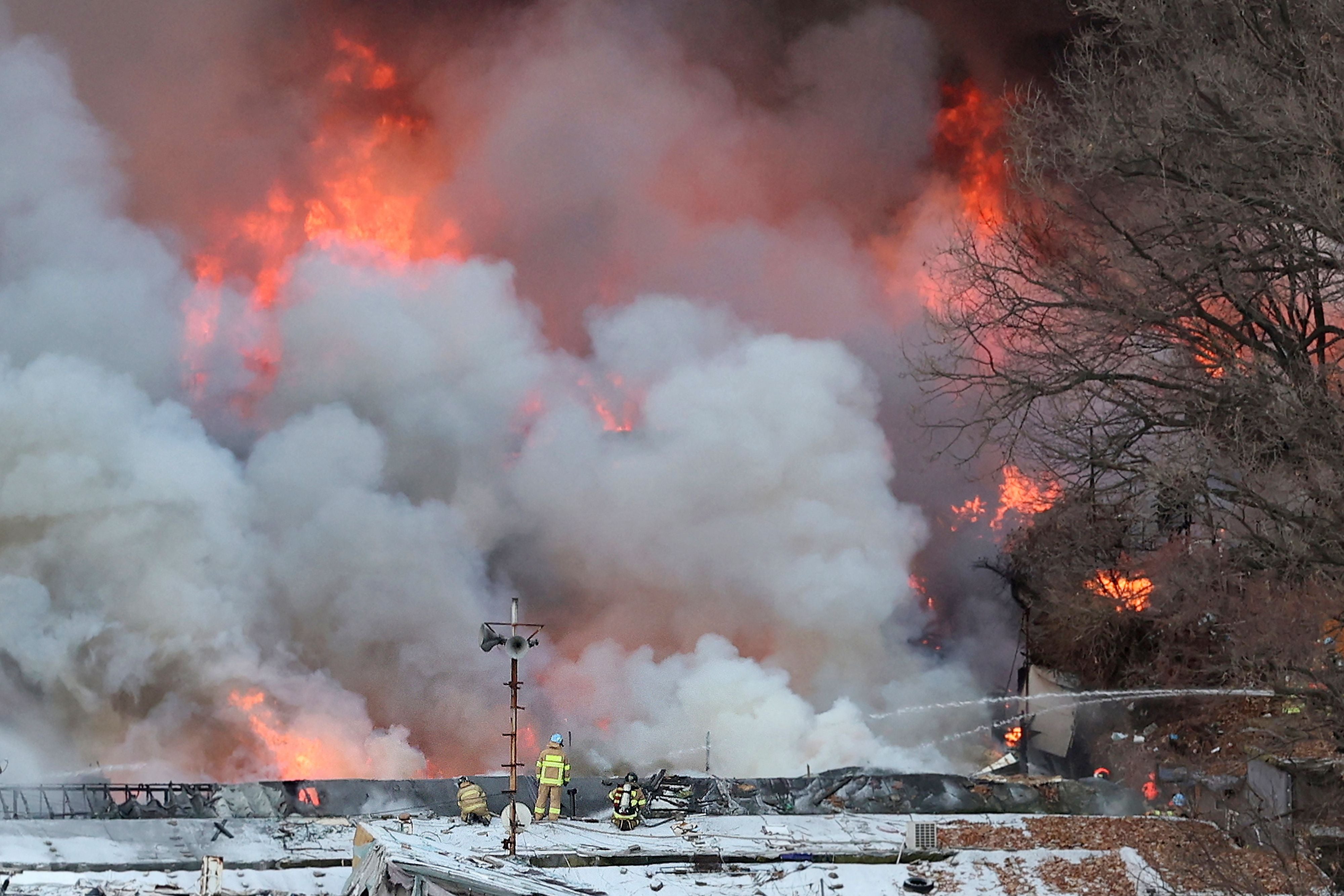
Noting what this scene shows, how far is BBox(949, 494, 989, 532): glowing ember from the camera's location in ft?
108

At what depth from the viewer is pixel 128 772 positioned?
25766mm

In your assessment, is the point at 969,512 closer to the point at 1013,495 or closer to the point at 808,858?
the point at 1013,495

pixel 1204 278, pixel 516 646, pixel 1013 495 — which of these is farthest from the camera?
pixel 1013 495

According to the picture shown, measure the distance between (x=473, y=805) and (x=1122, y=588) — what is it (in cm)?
1530

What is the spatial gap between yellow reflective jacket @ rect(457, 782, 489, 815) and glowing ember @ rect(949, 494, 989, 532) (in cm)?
1728

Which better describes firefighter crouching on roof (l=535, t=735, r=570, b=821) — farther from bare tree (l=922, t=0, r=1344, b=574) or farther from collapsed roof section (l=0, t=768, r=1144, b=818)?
bare tree (l=922, t=0, r=1344, b=574)

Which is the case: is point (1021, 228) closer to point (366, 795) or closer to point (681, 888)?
point (681, 888)

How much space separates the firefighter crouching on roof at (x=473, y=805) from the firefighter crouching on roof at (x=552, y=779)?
748mm

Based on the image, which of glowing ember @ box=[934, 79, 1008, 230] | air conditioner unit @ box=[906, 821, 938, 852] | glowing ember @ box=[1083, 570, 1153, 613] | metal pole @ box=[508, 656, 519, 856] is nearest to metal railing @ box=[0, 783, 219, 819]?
metal pole @ box=[508, 656, 519, 856]

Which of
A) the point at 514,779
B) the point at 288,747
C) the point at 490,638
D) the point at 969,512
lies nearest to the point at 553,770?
the point at 514,779

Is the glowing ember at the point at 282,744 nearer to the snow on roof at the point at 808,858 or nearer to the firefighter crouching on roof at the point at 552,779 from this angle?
the snow on roof at the point at 808,858

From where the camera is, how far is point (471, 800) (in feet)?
61.4

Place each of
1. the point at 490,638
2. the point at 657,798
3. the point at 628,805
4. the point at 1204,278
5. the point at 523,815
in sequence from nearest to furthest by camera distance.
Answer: the point at 1204,278
the point at 490,638
the point at 523,815
the point at 628,805
the point at 657,798

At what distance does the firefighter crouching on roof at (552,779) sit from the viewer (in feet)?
61.1
